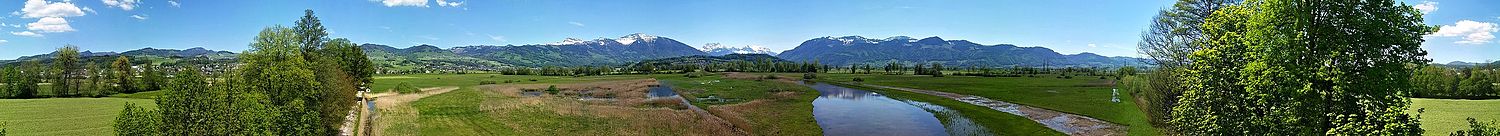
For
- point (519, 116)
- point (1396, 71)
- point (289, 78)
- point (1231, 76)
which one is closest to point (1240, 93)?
point (1231, 76)

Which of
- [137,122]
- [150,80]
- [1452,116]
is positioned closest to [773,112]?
[137,122]

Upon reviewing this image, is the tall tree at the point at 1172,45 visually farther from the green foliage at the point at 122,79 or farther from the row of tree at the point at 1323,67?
the green foliage at the point at 122,79

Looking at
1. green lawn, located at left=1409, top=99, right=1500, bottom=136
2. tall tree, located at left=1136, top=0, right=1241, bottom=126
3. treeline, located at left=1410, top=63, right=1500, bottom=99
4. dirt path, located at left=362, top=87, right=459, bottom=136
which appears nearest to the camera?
tall tree, located at left=1136, top=0, right=1241, bottom=126

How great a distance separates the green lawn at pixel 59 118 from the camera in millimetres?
46219

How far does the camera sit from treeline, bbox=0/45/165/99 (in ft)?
284

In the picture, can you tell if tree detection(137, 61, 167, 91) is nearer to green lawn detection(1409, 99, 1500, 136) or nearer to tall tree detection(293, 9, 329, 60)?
tall tree detection(293, 9, 329, 60)

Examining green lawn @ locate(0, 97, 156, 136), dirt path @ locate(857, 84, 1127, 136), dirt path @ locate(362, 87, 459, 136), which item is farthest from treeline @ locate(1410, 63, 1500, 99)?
green lawn @ locate(0, 97, 156, 136)

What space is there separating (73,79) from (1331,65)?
12843 centimetres

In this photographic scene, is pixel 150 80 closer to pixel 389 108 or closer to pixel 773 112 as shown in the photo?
pixel 389 108

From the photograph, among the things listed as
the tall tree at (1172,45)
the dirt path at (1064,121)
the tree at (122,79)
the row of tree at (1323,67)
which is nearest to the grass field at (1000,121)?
the dirt path at (1064,121)

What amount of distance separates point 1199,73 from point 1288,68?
2.87 m

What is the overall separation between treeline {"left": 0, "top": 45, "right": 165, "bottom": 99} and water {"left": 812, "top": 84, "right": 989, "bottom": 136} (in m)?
74.0

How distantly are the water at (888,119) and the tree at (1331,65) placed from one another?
30.7 meters

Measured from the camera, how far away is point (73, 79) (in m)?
96.6
